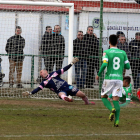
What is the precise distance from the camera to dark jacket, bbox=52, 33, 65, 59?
13.4m

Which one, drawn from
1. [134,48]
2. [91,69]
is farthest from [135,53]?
[91,69]

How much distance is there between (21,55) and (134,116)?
6053 mm

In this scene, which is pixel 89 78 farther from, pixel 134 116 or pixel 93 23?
pixel 134 116

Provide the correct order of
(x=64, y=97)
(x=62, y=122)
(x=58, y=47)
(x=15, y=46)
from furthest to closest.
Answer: (x=15, y=46) → (x=58, y=47) → (x=64, y=97) → (x=62, y=122)

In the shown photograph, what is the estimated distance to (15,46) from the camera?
14.0 meters

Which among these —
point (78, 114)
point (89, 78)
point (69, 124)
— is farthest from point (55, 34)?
point (69, 124)

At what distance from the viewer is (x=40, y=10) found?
1393cm

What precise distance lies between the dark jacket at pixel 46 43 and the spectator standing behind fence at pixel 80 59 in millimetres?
854

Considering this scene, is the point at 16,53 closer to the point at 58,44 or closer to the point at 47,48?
the point at 47,48

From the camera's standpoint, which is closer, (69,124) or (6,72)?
A: (69,124)

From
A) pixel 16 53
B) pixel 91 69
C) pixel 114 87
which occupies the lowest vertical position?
pixel 114 87

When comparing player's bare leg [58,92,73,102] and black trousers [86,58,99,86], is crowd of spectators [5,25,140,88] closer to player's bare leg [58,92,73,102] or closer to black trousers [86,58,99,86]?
black trousers [86,58,99,86]

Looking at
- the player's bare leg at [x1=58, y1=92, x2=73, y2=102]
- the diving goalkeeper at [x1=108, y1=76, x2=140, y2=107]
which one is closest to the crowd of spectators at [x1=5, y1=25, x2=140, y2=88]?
the diving goalkeeper at [x1=108, y1=76, x2=140, y2=107]

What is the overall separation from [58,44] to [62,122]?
5.53 m
